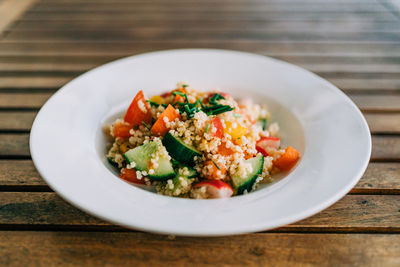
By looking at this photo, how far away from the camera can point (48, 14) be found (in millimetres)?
2680

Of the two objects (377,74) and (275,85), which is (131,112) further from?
(377,74)

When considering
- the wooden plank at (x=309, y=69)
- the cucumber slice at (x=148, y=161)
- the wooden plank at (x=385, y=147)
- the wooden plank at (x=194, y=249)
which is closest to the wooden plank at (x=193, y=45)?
the wooden plank at (x=309, y=69)

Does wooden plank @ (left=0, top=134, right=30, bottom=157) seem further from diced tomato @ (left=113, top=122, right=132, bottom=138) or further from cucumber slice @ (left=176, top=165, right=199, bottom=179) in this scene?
cucumber slice @ (left=176, top=165, right=199, bottom=179)

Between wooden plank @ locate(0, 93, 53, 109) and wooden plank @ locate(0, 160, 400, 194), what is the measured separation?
0.44 metres

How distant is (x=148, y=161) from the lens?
113 centimetres

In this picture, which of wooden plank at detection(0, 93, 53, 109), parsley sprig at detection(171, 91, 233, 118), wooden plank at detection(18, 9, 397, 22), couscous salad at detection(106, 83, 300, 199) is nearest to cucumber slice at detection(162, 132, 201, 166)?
couscous salad at detection(106, 83, 300, 199)

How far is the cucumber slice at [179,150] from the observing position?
115cm

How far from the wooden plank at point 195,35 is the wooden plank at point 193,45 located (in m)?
0.07

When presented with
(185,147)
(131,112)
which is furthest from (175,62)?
(185,147)

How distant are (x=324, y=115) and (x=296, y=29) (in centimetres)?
135

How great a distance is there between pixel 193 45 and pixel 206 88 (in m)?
0.68

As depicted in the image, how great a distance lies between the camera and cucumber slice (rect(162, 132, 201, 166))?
1146 millimetres

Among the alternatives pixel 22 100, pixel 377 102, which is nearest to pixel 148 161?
pixel 22 100

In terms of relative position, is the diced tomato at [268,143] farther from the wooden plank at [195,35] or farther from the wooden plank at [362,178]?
the wooden plank at [195,35]
